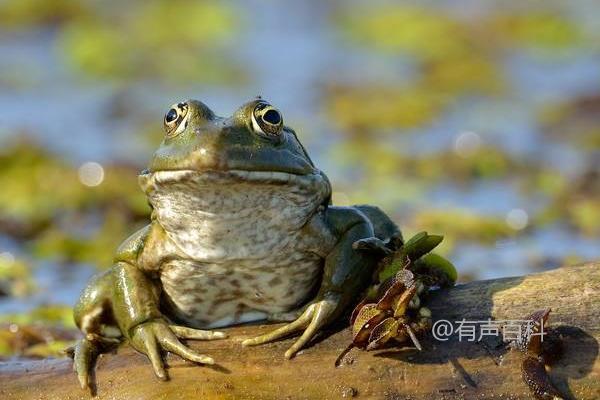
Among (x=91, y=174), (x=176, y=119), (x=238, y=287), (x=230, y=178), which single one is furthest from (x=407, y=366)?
(x=91, y=174)

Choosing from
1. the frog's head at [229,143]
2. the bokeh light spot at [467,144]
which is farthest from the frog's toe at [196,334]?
the bokeh light spot at [467,144]

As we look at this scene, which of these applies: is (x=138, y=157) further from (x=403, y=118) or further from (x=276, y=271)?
(x=276, y=271)

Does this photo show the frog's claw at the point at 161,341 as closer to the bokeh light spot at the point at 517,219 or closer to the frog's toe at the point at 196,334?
the frog's toe at the point at 196,334

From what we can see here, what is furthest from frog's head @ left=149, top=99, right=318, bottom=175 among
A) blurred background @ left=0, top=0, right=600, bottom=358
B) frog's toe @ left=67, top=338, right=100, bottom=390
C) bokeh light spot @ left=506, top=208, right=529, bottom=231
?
bokeh light spot @ left=506, top=208, right=529, bottom=231

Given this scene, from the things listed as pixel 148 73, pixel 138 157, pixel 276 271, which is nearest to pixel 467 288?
pixel 276 271

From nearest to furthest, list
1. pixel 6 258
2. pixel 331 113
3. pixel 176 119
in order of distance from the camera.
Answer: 1. pixel 176 119
2. pixel 6 258
3. pixel 331 113

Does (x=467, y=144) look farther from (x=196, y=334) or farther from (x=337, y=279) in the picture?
(x=196, y=334)

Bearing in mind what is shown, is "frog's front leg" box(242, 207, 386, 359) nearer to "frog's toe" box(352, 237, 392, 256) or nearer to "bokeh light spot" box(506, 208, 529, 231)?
A: "frog's toe" box(352, 237, 392, 256)
